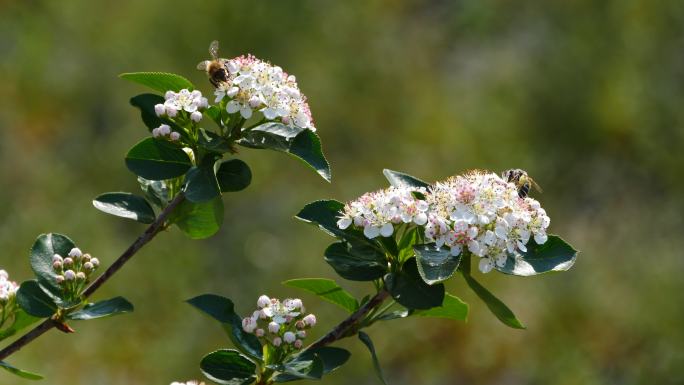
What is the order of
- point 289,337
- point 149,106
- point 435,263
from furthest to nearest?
point 149,106
point 289,337
point 435,263

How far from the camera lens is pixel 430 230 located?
56.9 inches

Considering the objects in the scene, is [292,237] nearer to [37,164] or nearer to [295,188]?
[295,188]

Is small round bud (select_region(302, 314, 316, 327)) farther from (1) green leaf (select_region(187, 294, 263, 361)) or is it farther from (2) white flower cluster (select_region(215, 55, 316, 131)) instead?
(2) white flower cluster (select_region(215, 55, 316, 131))

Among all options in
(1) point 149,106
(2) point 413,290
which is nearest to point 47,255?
(1) point 149,106

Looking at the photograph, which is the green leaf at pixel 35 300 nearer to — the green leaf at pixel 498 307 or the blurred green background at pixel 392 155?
the green leaf at pixel 498 307

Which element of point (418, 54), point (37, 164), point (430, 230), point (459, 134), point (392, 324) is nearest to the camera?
point (430, 230)

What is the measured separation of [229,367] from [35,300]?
13.6 inches

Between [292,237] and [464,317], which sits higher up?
[292,237]

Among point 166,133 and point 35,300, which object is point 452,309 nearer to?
point 166,133

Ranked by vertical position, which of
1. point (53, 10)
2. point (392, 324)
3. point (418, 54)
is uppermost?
point (418, 54)

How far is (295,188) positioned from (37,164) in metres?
1.79

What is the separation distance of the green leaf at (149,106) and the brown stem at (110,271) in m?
0.15

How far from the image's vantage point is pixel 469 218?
145 cm

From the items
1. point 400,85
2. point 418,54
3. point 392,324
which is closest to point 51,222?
point 392,324
